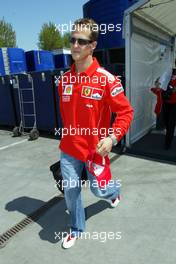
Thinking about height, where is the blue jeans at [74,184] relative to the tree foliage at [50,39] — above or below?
below

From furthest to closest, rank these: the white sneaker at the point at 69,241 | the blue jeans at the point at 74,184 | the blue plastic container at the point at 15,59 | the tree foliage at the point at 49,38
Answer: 1. the tree foliage at the point at 49,38
2. the blue plastic container at the point at 15,59
3. the white sneaker at the point at 69,241
4. the blue jeans at the point at 74,184

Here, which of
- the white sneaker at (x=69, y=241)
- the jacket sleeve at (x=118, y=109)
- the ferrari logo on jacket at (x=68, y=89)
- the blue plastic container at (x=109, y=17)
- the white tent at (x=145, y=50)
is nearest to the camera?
the jacket sleeve at (x=118, y=109)

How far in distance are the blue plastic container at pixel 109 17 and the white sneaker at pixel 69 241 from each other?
205 inches

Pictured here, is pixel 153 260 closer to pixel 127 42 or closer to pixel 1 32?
Answer: pixel 127 42

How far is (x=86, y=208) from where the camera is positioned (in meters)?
3.56

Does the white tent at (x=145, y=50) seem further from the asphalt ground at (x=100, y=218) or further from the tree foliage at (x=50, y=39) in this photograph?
the tree foliage at (x=50, y=39)

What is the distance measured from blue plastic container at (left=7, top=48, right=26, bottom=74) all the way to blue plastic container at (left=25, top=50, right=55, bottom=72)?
0.82 ft

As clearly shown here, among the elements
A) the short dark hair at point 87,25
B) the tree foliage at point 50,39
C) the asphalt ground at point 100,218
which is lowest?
the asphalt ground at point 100,218

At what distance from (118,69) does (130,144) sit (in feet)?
5.39

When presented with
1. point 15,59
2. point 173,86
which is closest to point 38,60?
point 15,59

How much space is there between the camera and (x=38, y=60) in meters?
9.88

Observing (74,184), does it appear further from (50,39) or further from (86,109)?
(50,39)

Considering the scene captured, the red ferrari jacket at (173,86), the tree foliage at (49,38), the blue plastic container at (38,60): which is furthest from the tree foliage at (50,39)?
the red ferrari jacket at (173,86)

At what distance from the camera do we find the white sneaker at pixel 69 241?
2.83 metres
